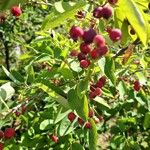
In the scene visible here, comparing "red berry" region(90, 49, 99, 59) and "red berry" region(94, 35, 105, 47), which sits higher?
"red berry" region(94, 35, 105, 47)

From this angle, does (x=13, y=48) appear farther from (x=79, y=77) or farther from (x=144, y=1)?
(x=144, y=1)

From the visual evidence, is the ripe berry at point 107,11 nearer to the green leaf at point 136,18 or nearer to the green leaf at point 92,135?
the green leaf at point 136,18

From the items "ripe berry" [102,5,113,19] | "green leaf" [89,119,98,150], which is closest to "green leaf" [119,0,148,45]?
"ripe berry" [102,5,113,19]

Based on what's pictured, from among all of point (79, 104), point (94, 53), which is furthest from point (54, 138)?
point (94, 53)

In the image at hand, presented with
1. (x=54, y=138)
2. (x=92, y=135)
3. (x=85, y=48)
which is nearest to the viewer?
(x=85, y=48)

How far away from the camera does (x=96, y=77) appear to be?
6.56 feet

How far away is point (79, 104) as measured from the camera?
4.76 ft

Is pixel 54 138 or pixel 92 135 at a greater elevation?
pixel 92 135

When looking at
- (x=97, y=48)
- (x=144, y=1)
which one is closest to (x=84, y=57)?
(x=97, y=48)

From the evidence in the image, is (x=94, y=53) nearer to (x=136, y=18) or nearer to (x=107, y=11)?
(x=107, y=11)

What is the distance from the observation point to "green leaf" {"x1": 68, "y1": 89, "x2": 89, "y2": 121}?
1.42m

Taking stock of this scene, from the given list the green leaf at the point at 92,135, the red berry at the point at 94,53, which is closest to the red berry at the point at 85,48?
the red berry at the point at 94,53

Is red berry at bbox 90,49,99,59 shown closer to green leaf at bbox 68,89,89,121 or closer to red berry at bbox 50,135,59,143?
green leaf at bbox 68,89,89,121

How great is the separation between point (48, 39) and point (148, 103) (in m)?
0.98
